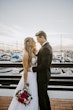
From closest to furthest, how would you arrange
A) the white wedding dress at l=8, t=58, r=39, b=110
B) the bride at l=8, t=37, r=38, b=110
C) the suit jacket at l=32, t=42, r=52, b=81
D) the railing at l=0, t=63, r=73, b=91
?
the suit jacket at l=32, t=42, r=52, b=81 → the bride at l=8, t=37, r=38, b=110 → the white wedding dress at l=8, t=58, r=39, b=110 → the railing at l=0, t=63, r=73, b=91

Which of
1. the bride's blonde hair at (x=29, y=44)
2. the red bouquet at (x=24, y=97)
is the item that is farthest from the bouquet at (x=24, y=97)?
the bride's blonde hair at (x=29, y=44)

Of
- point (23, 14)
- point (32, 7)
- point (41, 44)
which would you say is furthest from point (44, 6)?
point (41, 44)

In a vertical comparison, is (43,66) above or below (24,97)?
above

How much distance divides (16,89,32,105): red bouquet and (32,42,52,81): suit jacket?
0.31 m

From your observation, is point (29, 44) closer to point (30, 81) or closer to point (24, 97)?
point (30, 81)

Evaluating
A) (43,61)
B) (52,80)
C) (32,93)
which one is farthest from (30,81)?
(52,80)

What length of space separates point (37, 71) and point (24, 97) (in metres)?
0.44

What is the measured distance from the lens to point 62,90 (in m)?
3.81

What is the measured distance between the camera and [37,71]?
2.76m

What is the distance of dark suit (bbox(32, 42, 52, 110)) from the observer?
265 cm

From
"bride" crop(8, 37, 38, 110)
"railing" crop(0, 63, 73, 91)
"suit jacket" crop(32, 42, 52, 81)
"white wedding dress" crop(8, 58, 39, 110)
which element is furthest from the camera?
"railing" crop(0, 63, 73, 91)

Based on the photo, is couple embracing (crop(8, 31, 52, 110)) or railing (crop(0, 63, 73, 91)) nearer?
couple embracing (crop(8, 31, 52, 110))

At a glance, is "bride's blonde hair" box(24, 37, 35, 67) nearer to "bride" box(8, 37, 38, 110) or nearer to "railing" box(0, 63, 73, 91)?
"bride" box(8, 37, 38, 110)

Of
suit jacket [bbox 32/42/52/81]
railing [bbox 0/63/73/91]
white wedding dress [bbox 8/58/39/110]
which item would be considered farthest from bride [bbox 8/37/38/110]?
railing [bbox 0/63/73/91]
